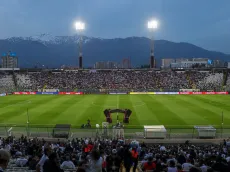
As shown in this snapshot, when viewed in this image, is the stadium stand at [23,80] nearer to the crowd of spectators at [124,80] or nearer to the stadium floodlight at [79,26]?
the crowd of spectators at [124,80]

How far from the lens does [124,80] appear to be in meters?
93.8

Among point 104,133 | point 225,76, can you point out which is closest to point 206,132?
point 104,133

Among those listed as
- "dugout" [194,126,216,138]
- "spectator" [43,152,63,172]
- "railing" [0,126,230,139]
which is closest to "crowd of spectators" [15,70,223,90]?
"railing" [0,126,230,139]

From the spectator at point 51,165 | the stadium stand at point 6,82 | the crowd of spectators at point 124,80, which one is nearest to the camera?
the spectator at point 51,165

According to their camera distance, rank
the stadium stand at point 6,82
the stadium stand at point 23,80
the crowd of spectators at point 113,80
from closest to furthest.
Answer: the stadium stand at point 6,82
the crowd of spectators at point 113,80
the stadium stand at point 23,80

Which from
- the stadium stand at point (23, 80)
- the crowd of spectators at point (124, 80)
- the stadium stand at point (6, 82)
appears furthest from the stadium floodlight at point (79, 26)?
the stadium stand at point (6, 82)

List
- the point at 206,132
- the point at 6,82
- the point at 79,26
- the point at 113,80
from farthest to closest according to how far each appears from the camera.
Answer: the point at 79,26 → the point at 113,80 → the point at 6,82 → the point at 206,132

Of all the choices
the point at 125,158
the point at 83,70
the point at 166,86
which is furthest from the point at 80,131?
the point at 83,70

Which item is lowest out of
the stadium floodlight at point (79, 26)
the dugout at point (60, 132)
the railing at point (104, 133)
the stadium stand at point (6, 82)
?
the railing at point (104, 133)

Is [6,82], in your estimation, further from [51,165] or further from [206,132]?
[51,165]

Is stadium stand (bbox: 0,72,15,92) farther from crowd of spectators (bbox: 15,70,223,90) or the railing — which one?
the railing

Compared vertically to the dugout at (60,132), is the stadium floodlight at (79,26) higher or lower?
higher

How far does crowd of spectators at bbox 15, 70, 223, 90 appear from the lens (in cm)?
8869

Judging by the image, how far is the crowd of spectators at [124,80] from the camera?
88.7 m
